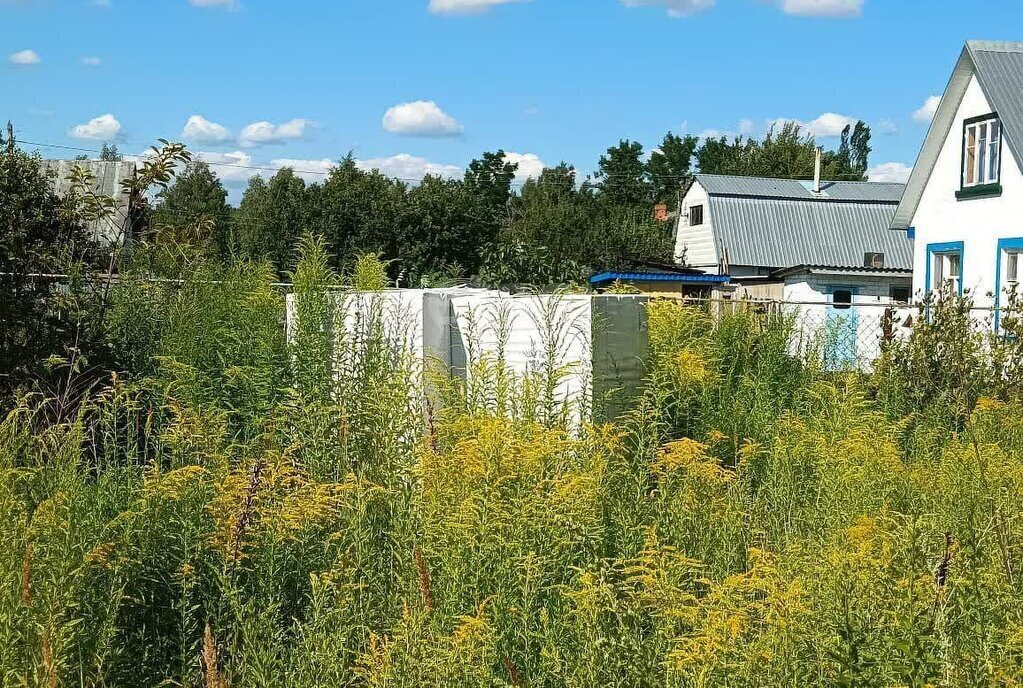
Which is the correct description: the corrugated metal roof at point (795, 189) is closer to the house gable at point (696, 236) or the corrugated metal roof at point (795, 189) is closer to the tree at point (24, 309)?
the house gable at point (696, 236)

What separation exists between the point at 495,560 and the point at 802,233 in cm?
3601

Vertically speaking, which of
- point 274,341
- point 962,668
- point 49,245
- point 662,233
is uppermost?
point 662,233

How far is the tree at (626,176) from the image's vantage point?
3150 inches

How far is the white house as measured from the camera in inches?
732

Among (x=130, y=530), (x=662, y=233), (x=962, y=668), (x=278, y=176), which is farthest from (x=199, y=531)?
(x=662, y=233)

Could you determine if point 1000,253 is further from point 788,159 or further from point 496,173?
point 496,173

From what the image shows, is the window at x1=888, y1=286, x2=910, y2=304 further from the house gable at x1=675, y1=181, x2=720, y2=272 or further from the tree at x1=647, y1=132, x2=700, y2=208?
the tree at x1=647, y1=132, x2=700, y2=208

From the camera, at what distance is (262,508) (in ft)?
12.7

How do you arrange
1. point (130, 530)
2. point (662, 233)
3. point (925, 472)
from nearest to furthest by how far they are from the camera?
point (130, 530)
point (925, 472)
point (662, 233)

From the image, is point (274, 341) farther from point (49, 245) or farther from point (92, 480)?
point (49, 245)

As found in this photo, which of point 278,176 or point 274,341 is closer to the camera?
point 274,341

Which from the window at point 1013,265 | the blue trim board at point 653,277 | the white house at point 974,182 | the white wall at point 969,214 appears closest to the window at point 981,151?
the white house at point 974,182

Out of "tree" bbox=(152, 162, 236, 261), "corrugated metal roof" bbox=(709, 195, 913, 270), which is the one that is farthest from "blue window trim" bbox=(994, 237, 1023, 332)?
"tree" bbox=(152, 162, 236, 261)

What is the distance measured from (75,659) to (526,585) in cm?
149
